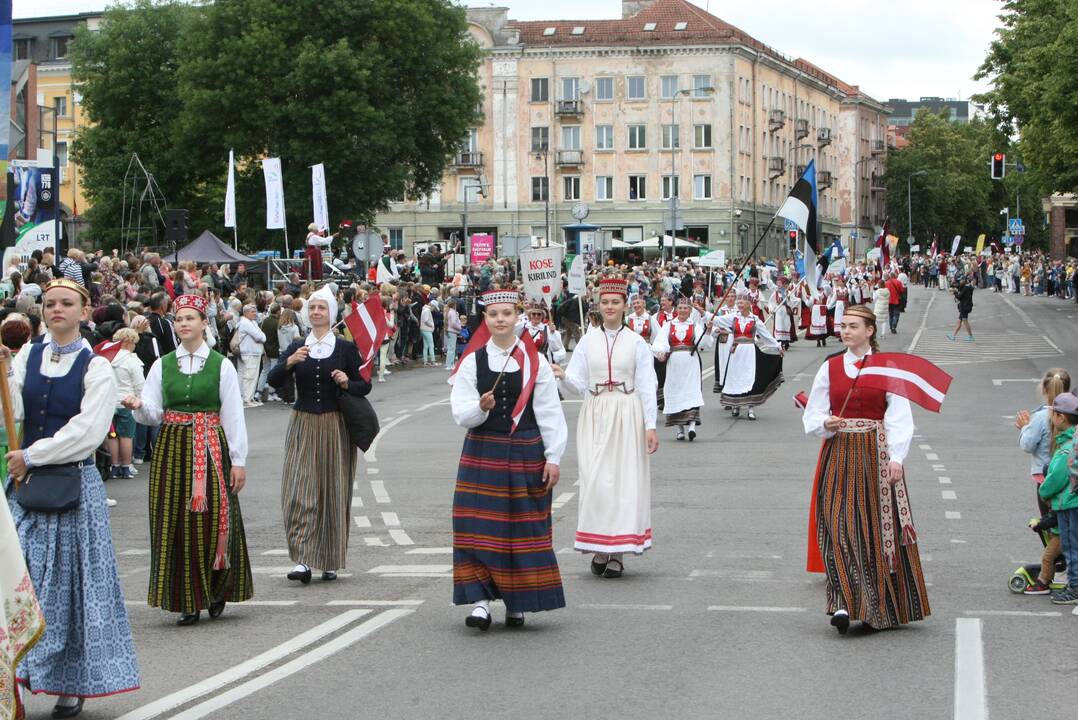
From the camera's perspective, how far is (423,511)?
49.9ft

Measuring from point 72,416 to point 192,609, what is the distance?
232 centimetres

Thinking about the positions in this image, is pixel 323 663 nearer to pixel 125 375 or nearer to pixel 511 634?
pixel 511 634

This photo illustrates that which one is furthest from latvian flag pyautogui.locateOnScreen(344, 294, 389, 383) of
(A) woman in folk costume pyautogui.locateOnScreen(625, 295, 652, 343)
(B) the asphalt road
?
(A) woman in folk costume pyautogui.locateOnScreen(625, 295, 652, 343)

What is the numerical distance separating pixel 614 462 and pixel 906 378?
2999 millimetres

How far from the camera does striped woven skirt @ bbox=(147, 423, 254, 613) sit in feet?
31.8

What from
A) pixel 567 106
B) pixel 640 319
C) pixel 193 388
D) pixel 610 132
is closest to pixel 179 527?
pixel 193 388

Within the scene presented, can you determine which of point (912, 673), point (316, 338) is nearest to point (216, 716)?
point (912, 673)

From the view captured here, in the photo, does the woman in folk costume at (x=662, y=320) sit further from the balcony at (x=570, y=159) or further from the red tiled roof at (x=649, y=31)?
the balcony at (x=570, y=159)

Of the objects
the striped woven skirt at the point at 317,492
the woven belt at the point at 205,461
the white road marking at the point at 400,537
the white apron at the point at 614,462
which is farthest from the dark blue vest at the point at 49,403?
the white road marking at the point at 400,537

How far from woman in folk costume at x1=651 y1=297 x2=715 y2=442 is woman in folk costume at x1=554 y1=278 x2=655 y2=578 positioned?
29.6 feet

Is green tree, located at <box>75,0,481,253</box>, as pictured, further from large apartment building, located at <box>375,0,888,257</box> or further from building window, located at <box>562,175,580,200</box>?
building window, located at <box>562,175,580,200</box>

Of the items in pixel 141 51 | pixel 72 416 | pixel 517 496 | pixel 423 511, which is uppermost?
pixel 141 51

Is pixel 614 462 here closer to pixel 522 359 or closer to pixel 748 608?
pixel 748 608

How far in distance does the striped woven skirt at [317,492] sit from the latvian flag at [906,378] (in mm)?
3733
